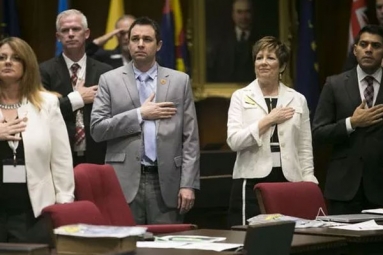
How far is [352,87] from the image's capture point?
6.16 metres

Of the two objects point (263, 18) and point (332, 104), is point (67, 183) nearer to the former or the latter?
point (332, 104)

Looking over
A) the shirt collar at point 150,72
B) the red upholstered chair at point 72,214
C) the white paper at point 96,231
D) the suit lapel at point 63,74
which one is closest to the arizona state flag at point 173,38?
the suit lapel at point 63,74

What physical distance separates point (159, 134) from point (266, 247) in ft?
7.00

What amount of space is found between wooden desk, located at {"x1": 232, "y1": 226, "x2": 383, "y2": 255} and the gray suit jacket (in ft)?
4.34

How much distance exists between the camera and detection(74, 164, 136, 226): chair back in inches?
196

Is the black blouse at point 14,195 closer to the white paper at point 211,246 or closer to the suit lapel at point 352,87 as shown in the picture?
the white paper at point 211,246

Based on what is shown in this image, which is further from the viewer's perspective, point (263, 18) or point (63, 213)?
point (263, 18)

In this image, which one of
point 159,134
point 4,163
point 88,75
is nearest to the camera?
point 4,163

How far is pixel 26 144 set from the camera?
487 centimetres

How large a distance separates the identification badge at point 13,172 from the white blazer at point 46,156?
0.02 m

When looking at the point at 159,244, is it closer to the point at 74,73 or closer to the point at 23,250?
the point at 23,250

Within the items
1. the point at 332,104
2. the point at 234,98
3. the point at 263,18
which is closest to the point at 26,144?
the point at 234,98

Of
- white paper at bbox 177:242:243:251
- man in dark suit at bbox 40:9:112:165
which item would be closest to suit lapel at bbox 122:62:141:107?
man in dark suit at bbox 40:9:112:165

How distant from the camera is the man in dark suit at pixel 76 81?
5910 mm
